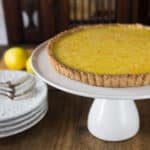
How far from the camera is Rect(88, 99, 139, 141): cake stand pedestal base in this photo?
724mm

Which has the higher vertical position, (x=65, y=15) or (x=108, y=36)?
(x=108, y=36)

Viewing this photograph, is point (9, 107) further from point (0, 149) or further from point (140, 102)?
point (140, 102)

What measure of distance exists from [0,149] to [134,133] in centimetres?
28

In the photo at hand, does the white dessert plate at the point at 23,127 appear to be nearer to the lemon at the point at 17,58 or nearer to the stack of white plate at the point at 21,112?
the stack of white plate at the point at 21,112

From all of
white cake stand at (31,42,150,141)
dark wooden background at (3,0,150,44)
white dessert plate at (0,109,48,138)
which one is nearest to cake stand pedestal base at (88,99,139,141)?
white cake stand at (31,42,150,141)

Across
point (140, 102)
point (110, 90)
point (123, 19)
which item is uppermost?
point (110, 90)

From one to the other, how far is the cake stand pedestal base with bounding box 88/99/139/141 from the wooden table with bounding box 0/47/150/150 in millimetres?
15

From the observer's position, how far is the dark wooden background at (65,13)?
1775mm

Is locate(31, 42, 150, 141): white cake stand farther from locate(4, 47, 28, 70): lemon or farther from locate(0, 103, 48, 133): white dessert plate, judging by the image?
locate(4, 47, 28, 70): lemon

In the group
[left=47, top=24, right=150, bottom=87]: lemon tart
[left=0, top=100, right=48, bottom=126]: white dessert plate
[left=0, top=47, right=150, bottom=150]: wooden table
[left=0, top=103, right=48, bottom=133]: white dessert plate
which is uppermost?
[left=47, top=24, right=150, bottom=87]: lemon tart

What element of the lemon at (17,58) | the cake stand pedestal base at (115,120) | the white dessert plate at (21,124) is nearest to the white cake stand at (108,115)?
the cake stand pedestal base at (115,120)

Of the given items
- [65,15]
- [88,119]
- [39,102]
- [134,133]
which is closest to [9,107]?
[39,102]

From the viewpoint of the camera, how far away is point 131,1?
176cm

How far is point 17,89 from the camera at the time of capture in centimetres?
79
